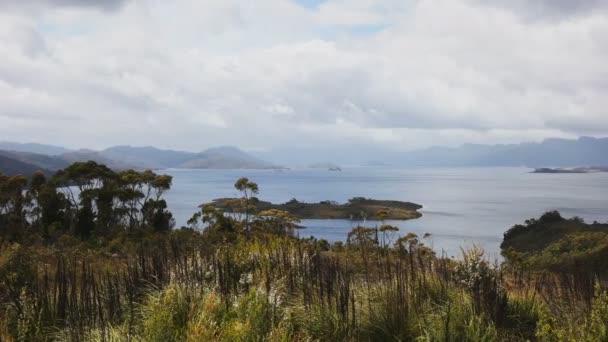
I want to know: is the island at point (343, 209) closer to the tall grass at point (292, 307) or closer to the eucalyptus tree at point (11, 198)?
the eucalyptus tree at point (11, 198)

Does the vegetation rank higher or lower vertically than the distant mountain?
lower

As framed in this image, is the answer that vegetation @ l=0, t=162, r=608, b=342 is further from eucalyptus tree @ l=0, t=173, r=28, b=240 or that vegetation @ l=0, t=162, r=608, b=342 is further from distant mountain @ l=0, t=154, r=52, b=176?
distant mountain @ l=0, t=154, r=52, b=176

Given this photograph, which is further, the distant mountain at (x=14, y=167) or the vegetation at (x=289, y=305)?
the distant mountain at (x=14, y=167)

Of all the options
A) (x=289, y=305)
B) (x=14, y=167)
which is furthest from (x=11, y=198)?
(x=14, y=167)

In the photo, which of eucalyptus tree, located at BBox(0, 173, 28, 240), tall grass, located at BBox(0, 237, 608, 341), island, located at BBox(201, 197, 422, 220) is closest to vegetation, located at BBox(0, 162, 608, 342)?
tall grass, located at BBox(0, 237, 608, 341)

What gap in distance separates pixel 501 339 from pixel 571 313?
1.27 m

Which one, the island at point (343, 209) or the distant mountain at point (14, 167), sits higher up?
the distant mountain at point (14, 167)

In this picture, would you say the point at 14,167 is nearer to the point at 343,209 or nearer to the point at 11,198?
the point at 343,209

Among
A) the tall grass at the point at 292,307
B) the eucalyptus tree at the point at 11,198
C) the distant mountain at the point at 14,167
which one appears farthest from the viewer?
the distant mountain at the point at 14,167

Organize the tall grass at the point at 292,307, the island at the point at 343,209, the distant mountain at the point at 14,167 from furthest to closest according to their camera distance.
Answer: the distant mountain at the point at 14,167, the island at the point at 343,209, the tall grass at the point at 292,307

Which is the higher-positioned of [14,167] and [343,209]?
[14,167]

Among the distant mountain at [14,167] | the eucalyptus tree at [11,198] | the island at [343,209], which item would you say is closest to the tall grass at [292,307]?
the eucalyptus tree at [11,198]

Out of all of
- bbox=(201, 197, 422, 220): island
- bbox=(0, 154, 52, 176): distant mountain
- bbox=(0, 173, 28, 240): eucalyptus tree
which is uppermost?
bbox=(0, 154, 52, 176): distant mountain

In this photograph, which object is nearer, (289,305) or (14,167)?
(289,305)
